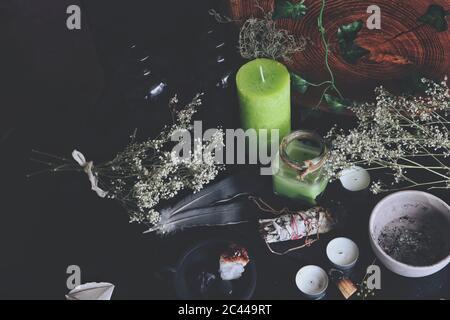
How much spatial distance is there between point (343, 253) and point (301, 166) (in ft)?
0.51

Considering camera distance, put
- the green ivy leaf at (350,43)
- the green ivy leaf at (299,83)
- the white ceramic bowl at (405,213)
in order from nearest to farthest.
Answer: the white ceramic bowl at (405,213) < the green ivy leaf at (350,43) < the green ivy leaf at (299,83)

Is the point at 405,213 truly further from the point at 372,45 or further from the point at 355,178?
the point at 372,45

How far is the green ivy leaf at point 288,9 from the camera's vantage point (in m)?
0.97

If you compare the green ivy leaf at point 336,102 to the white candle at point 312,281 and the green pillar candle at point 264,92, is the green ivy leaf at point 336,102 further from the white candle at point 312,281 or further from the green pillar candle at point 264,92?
the white candle at point 312,281

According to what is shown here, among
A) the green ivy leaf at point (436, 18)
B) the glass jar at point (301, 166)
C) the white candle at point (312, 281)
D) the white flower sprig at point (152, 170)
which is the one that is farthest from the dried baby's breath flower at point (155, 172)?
the green ivy leaf at point (436, 18)

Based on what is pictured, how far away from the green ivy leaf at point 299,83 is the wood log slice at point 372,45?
4cm

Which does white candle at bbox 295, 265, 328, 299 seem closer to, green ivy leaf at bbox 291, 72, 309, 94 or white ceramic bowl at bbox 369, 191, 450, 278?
white ceramic bowl at bbox 369, 191, 450, 278

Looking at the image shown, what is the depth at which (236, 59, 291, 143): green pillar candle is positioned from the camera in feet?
3.25

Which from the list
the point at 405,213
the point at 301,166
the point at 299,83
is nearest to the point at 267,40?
the point at 299,83

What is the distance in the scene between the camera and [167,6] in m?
1.20

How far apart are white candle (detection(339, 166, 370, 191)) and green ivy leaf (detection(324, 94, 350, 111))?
11 cm

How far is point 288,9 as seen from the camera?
975 millimetres

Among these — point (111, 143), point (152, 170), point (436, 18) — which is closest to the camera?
point (436, 18)

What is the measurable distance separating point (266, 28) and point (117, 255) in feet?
1.51
